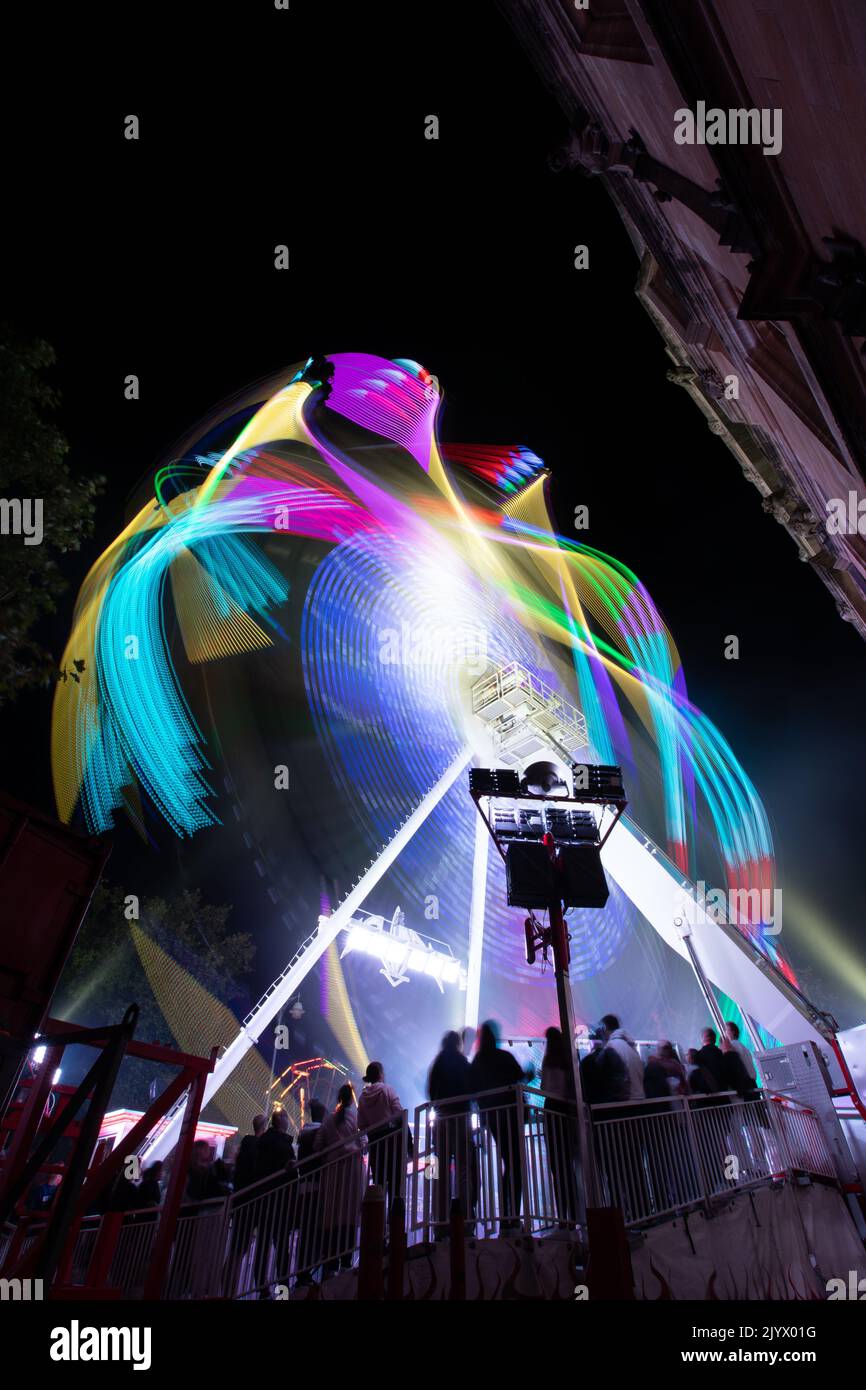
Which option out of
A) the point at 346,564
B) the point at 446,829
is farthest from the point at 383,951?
the point at 346,564

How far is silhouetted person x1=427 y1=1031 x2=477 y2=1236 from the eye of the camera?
5.71 meters

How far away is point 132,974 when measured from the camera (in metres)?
31.1

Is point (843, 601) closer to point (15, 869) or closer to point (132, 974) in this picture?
point (15, 869)

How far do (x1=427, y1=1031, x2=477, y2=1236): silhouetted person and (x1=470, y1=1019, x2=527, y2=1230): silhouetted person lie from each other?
0.15 meters

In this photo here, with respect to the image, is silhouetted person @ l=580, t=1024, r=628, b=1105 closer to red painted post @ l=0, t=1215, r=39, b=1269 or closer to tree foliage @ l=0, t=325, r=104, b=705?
red painted post @ l=0, t=1215, r=39, b=1269

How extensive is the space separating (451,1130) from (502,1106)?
20.6 inches

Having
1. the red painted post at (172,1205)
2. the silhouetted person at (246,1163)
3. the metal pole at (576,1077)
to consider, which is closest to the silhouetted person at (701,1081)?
the metal pole at (576,1077)

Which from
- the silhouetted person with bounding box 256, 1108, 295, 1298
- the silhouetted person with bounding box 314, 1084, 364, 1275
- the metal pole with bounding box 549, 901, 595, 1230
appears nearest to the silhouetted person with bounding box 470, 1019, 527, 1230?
the metal pole with bounding box 549, 901, 595, 1230

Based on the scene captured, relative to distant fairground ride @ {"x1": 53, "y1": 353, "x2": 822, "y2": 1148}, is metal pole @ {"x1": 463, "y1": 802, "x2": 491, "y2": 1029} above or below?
below

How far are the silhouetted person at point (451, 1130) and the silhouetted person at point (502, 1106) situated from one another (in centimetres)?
15

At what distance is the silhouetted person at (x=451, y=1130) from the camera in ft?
18.7

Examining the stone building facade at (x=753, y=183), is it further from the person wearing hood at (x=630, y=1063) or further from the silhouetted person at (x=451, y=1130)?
the silhouetted person at (x=451, y=1130)

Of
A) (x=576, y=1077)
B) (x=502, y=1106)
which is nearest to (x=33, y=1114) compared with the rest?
(x=502, y=1106)
